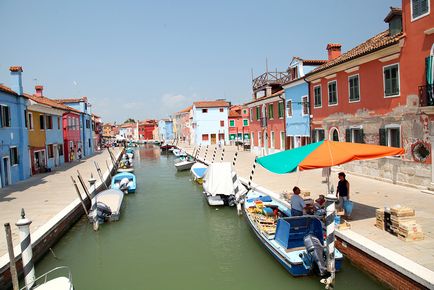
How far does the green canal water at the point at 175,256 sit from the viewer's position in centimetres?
848

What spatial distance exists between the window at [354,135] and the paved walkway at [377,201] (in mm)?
1948

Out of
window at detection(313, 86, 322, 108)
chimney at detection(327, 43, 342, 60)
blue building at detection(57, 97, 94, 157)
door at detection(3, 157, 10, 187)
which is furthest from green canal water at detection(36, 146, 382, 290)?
blue building at detection(57, 97, 94, 157)

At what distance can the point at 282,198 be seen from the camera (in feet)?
45.2

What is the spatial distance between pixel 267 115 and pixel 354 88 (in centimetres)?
1436

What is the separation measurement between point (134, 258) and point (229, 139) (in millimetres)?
54108

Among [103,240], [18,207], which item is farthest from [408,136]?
[18,207]

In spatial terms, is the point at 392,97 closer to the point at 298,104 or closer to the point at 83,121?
the point at 298,104

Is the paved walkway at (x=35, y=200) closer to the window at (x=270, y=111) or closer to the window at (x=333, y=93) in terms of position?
the window at (x=333, y=93)

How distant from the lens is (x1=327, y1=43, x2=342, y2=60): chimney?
24969mm

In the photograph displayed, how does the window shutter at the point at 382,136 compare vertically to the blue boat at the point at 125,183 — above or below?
above

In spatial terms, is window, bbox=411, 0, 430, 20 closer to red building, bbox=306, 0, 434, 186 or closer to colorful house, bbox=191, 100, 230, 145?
red building, bbox=306, 0, 434, 186

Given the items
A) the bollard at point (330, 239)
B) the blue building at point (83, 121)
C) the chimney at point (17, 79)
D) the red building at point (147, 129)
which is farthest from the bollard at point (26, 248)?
the red building at point (147, 129)

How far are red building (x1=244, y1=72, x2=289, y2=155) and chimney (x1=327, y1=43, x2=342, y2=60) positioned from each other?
489cm

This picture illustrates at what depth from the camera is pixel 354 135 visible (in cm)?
1828
